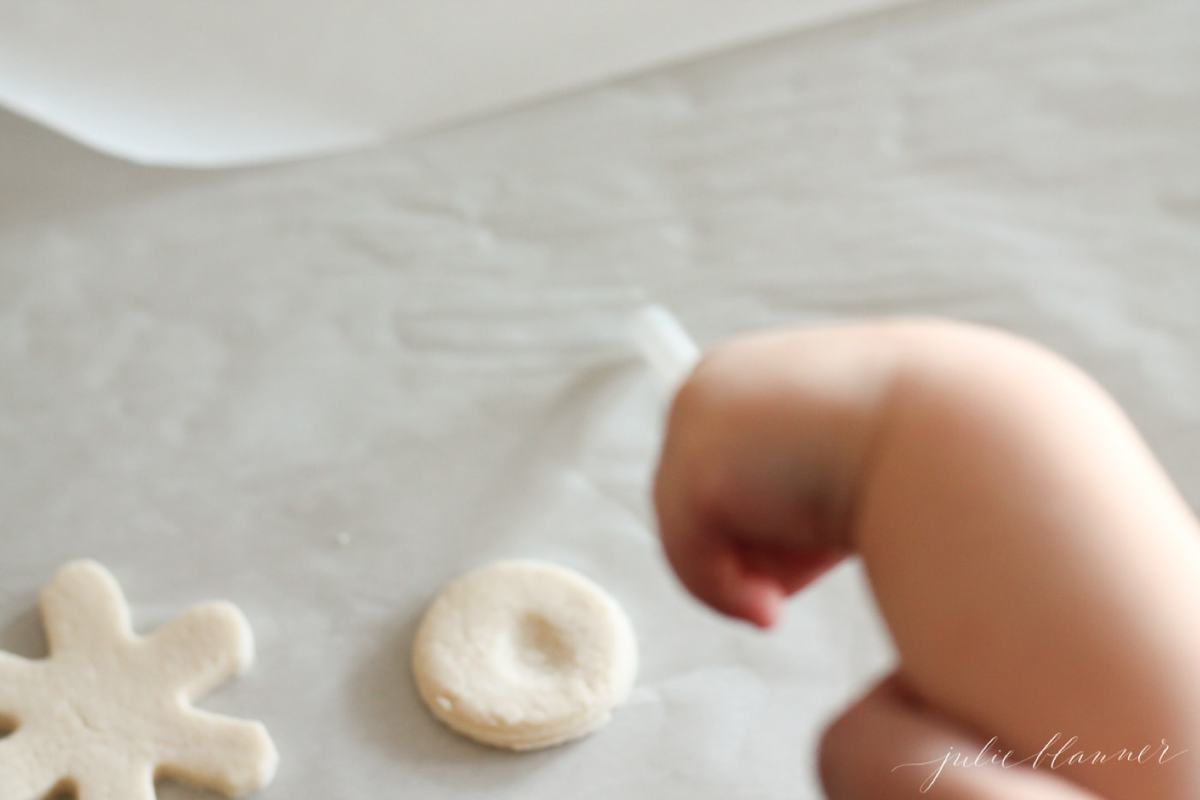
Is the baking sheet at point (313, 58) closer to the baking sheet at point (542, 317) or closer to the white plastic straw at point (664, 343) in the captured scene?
the baking sheet at point (542, 317)

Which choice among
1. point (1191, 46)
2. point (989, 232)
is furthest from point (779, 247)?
point (1191, 46)

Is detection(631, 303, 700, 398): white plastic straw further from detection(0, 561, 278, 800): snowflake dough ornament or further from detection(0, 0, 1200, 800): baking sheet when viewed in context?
detection(0, 561, 278, 800): snowflake dough ornament

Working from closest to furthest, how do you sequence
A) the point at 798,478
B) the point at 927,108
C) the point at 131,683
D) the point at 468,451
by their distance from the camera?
the point at 798,478 → the point at 131,683 → the point at 468,451 → the point at 927,108

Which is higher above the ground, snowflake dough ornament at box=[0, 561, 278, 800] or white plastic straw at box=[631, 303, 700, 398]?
white plastic straw at box=[631, 303, 700, 398]

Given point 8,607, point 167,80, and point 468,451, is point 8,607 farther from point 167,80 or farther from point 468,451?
point 167,80
